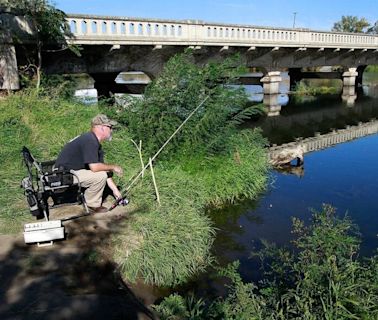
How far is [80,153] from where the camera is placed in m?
6.05

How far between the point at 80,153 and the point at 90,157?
20 cm

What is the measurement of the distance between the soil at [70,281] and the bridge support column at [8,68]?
7.83m

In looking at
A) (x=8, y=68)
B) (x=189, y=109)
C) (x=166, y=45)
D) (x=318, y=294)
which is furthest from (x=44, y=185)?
(x=166, y=45)

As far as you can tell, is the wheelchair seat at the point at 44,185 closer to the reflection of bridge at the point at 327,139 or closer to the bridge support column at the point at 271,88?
the reflection of bridge at the point at 327,139

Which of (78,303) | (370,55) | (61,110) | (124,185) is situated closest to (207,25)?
(61,110)

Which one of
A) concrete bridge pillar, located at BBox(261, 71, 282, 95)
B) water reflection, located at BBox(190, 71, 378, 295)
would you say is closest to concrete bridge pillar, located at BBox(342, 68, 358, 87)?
concrete bridge pillar, located at BBox(261, 71, 282, 95)

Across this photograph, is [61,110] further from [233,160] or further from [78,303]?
[78,303]

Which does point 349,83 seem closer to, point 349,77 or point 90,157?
point 349,77

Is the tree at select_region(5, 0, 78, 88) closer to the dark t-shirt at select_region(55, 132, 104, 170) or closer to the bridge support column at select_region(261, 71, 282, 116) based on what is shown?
the dark t-shirt at select_region(55, 132, 104, 170)

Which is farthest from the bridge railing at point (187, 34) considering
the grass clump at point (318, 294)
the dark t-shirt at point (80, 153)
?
the grass clump at point (318, 294)

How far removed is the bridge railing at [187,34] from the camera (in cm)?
1463

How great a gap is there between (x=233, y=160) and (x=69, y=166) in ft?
15.0

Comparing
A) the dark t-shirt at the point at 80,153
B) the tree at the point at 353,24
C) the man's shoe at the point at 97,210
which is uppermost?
the tree at the point at 353,24

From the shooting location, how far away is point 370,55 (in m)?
35.1
